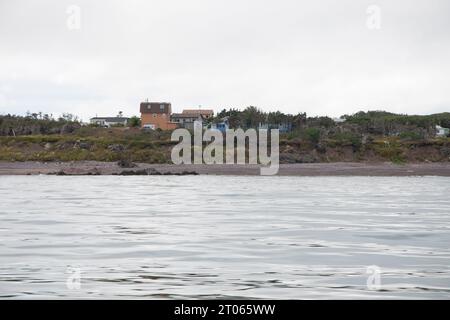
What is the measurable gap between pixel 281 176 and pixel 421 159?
26.4 metres

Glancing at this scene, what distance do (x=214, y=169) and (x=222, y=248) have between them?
157ft

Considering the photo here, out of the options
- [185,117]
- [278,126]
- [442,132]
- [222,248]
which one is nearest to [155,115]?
[185,117]

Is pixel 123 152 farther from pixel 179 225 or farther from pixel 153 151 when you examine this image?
pixel 179 225

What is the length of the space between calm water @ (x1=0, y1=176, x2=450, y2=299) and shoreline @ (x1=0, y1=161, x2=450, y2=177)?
3074cm

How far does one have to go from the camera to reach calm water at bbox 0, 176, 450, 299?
41.6ft

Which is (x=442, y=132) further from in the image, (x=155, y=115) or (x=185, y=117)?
(x=155, y=115)

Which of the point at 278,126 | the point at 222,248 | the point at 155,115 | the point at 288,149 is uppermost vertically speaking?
the point at 155,115

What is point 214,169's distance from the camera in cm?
6556

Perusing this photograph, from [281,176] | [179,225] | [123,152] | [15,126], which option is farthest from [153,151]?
[179,225]

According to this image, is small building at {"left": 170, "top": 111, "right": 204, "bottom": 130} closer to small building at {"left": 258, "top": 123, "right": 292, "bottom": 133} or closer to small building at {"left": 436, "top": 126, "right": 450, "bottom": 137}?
small building at {"left": 258, "top": 123, "right": 292, "bottom": 133}

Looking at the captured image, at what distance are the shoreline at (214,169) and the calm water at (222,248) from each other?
101 ft

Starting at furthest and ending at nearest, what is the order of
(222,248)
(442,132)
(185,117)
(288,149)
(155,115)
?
(185,117)
(155,115)
(442,132)
(288,149)
(222,248)

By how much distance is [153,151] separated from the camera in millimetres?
82062

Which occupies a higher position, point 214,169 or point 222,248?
point 222,248
